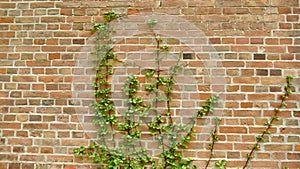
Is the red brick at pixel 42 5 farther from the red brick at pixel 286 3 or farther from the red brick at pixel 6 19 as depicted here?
the red brick at pixel 286 3

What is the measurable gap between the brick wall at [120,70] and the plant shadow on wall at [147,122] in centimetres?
8

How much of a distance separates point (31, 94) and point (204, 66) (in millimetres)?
1471

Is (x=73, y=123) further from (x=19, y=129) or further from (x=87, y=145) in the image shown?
(x=19, y=129)

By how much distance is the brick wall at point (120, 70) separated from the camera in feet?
8.59

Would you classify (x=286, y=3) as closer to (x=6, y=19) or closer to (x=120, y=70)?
(x=120, y=70)

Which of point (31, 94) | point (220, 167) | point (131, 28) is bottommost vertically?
point (220, 167)

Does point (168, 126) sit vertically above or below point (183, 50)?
below

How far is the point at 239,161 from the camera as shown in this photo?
8.52ft

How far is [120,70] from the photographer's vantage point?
108 inches

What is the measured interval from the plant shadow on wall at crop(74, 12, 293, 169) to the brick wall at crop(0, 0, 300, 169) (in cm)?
8

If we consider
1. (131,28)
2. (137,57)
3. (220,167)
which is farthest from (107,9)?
(220,167)

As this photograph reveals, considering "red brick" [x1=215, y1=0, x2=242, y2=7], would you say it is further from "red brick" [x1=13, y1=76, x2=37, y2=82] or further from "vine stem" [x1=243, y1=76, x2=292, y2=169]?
"red brick" [x1=13, y1=76, x2=37, y2=82]

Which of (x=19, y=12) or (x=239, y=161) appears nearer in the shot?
(x=239, y=161)

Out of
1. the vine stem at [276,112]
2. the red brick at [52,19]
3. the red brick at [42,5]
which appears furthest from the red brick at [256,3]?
the red brick at [42,5]
